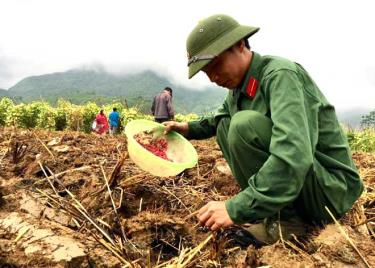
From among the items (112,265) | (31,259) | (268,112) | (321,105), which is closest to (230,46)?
(268,112)

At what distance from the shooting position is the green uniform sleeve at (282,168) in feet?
6.12

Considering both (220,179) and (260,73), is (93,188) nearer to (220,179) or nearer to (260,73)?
(220,179)

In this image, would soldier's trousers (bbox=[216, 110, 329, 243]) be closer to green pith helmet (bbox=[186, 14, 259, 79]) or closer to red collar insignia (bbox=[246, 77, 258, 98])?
red collar insignia (bbox=[246, 77, 258, 98])

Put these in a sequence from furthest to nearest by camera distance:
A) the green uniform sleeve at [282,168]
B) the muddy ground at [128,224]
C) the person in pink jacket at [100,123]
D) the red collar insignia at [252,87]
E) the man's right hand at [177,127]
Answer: the person in pink jacket at [100,123] < the man's right hand at [177,127] < the red collar insignia at [252,87] < the muddy ground at [128,224] < the green uniform sleeve at [282,168]

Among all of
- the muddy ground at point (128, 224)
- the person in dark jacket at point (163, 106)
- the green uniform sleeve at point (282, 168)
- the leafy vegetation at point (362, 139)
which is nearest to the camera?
the green uniform sleeve at point (282, 168)

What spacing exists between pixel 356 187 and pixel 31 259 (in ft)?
5.41

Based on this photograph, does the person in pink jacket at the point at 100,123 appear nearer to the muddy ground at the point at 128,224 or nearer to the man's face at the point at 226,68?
the muddy ground at the point at 128,224

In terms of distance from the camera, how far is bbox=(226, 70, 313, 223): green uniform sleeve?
6.12ft

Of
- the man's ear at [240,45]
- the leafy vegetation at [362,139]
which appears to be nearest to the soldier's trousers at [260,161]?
the man's ear at [240,45]

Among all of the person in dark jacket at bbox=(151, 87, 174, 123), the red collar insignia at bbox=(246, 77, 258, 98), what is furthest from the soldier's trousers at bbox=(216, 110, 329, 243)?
the person in dark jacket at bbox=(151, 87, 174, 123)

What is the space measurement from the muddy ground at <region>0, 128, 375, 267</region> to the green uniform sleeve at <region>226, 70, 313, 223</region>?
279 mm

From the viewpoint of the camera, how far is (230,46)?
214 cm

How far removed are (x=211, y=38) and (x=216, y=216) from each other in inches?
33.8

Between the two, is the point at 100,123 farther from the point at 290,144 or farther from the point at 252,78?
the point at 290,144
